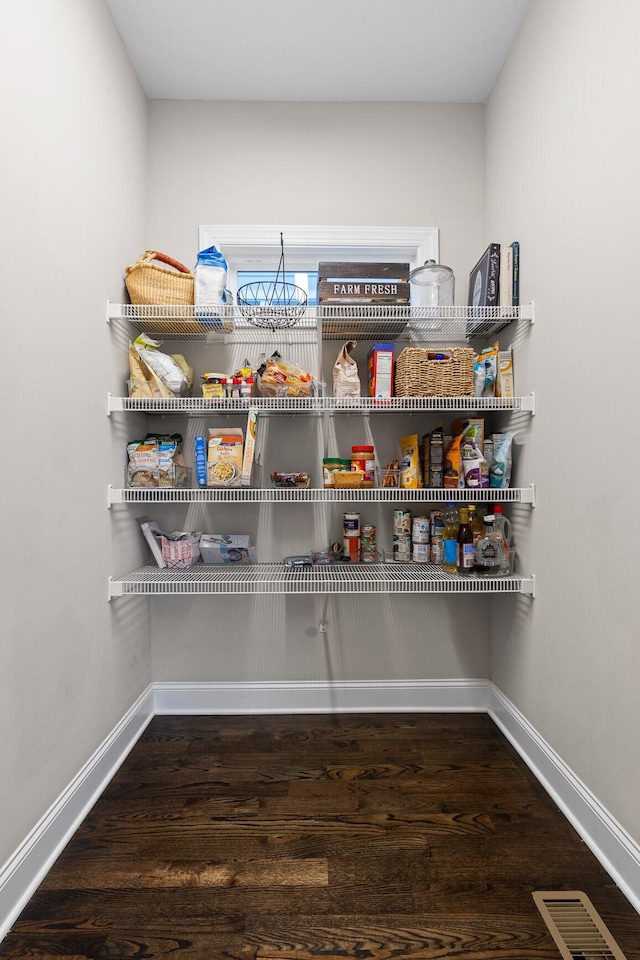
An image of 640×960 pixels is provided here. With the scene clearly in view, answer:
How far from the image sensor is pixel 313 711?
221 centimetres

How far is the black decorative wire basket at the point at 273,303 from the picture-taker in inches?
75.5

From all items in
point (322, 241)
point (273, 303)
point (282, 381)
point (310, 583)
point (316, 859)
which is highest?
point (322, 241)

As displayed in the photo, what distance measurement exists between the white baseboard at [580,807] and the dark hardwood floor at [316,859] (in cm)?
4

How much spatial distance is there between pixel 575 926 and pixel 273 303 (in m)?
2.18

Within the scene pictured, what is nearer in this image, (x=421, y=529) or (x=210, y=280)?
(x=210, y=280)

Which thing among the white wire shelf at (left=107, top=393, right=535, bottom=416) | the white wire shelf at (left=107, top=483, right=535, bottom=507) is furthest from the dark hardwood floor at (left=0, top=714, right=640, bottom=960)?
the white wire shelf at (left=107, top=393, right=535, bottom=416)

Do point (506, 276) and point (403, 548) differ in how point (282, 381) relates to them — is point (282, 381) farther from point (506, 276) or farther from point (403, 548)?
point (506, 276)

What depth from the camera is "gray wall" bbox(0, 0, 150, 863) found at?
123 centimetres

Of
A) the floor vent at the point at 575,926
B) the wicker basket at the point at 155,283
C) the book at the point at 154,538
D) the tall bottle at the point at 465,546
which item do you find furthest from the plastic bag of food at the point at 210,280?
the floor vent at the point at 575,926

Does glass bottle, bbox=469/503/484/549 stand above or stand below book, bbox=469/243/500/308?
below

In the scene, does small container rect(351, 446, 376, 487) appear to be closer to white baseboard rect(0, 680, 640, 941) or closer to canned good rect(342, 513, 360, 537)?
canned good rect(342, 513, 360, 537)

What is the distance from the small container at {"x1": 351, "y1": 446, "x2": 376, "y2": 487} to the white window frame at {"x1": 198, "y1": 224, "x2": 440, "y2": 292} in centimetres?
92

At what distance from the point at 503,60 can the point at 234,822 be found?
9.72 ft

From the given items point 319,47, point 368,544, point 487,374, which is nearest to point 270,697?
point 368,544
